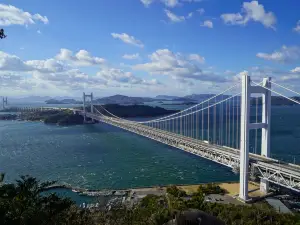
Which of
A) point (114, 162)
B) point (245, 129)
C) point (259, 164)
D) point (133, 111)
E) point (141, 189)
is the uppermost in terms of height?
point (245, 129)

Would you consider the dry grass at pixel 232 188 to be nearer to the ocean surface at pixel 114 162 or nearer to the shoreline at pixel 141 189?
the shoreline at pixel 141 189

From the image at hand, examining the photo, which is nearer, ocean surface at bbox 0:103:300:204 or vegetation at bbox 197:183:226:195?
vegetation at bbox 197:183:226:195

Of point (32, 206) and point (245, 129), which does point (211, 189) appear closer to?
point (245, 129)

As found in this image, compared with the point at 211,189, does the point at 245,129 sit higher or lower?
higher

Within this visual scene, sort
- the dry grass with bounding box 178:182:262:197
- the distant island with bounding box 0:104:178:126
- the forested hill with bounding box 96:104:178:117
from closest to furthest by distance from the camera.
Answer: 1. the dry grass with bounding box 178:182:262:197
2. the distant island with bounding box 0:104:178:126
3. the forested hill with bounding box 96:104:178:117

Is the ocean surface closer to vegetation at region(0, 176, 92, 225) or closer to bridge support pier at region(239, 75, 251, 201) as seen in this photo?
bridge support pier at region(239, 75, 251, 201)

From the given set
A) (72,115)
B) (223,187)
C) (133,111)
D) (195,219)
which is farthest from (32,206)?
(133,111)

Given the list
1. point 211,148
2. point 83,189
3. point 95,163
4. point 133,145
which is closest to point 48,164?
point 95,163

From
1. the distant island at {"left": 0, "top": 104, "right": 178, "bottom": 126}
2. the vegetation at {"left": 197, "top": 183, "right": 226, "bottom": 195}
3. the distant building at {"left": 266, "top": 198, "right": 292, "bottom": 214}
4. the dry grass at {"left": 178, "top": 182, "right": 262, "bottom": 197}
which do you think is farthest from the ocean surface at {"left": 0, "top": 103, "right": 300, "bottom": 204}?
the distant island at {"left": 0, "top": 104, "right": 178, "bottom": 126}

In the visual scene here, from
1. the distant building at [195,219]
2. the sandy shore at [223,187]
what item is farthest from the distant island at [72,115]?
the distant building at [195,219]
